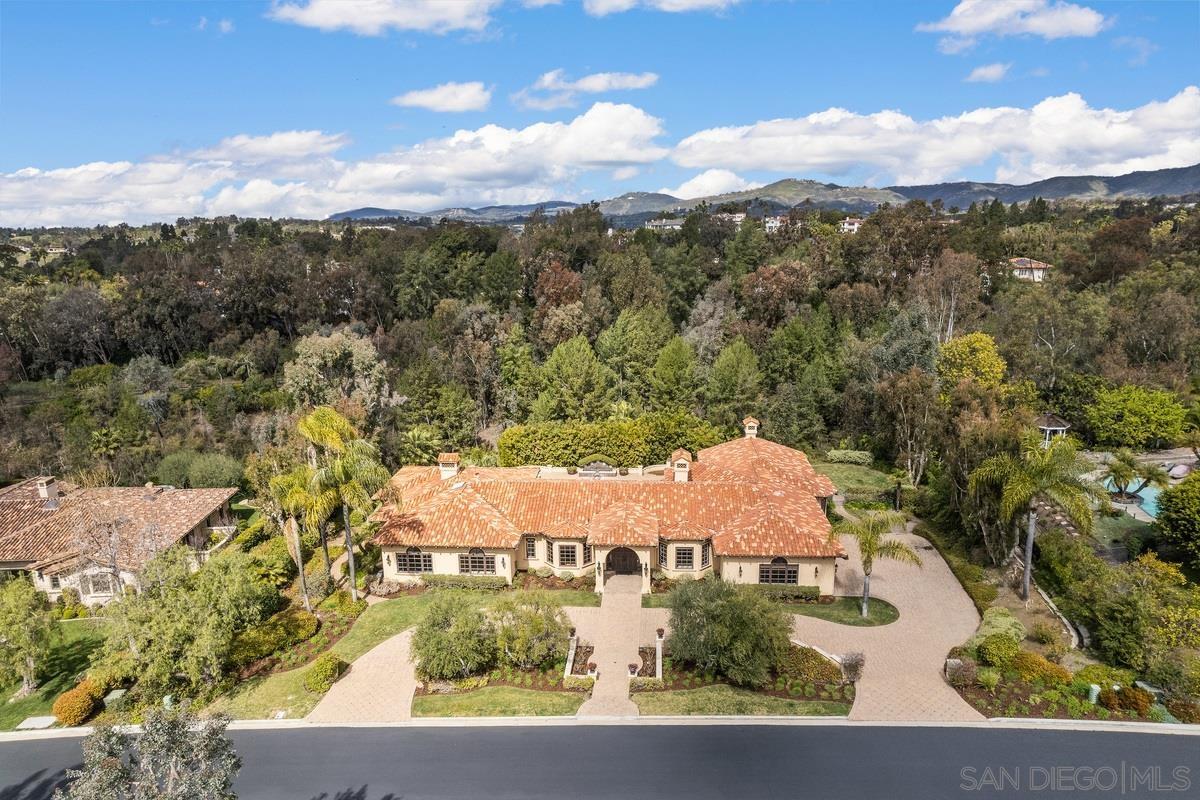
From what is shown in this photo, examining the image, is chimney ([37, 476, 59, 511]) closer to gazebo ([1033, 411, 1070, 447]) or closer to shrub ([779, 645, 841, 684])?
shrub ([779, 645, 841, 684])

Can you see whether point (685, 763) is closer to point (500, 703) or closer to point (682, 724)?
point (682, 724)

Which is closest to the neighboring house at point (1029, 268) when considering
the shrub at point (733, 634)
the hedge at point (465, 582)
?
the shrub at point (733, 634)

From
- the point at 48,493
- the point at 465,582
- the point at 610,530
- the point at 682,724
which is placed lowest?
the point at 682,724

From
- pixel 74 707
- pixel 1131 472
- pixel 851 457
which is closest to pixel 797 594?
pixel 1131 472

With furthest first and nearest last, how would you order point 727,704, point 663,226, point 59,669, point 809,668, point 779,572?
1. point 663,226
2. point 779,572
3. point 59,669
4. point 809,668
5. point 727,704

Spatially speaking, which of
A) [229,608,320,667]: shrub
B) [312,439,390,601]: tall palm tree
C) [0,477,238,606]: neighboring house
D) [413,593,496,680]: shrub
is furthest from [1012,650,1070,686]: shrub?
[0,477,238,606]: neighboring house

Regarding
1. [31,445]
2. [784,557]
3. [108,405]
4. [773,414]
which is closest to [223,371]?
[108,405]
